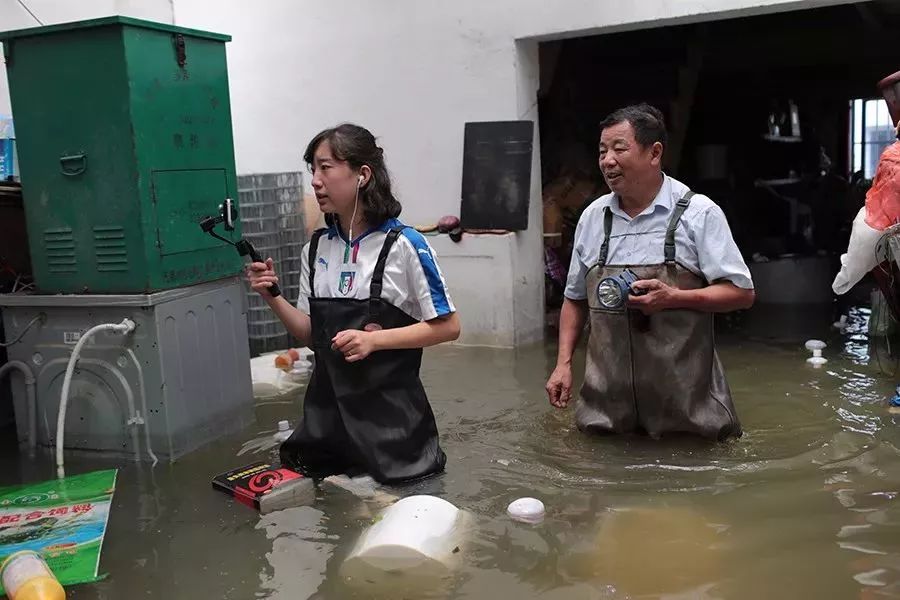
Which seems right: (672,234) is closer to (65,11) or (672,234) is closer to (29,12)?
(29,12)

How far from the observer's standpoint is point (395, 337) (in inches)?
110

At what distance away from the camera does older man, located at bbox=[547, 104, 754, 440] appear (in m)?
3.08

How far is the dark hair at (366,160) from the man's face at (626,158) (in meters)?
0.82

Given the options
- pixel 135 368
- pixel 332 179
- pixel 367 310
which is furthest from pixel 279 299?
pixel 135 368

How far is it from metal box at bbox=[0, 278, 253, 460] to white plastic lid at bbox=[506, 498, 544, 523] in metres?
1.64

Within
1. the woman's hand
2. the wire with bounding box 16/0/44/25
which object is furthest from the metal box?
the wire with bounding box 16/0/44/25

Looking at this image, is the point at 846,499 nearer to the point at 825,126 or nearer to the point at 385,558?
the point at 385,558

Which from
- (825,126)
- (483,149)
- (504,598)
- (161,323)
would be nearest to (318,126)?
(483,149)

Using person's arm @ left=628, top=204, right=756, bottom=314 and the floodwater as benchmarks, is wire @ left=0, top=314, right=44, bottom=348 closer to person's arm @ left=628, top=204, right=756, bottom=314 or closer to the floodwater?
the floodwater

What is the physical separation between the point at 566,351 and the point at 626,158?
806mm

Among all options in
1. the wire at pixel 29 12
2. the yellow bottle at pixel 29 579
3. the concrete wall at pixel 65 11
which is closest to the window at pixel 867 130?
the concrete wall at pixel 65 11

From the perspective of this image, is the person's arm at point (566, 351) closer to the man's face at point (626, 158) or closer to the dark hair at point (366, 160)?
the man's face at point (626, 158)

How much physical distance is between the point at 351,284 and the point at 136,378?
4.20 feet

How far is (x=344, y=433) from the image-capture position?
3.00m
